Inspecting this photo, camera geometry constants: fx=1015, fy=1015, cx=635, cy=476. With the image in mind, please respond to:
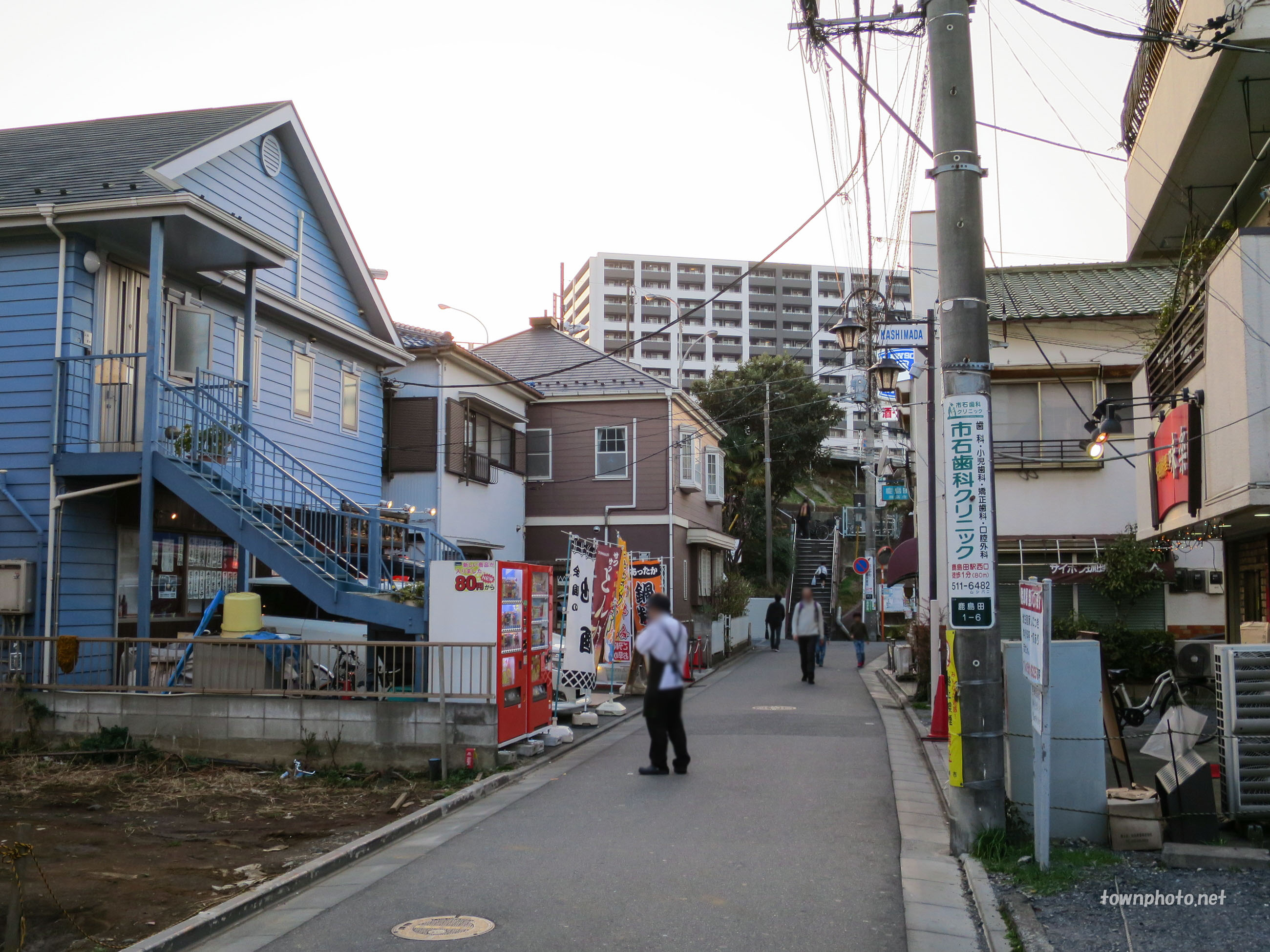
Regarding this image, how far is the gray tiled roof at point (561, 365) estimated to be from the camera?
98.5 ft

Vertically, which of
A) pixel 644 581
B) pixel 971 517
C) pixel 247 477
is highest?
pixel 247 477

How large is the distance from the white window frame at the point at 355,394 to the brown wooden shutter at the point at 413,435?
11.3 feet

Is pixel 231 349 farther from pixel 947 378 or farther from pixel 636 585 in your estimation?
pixel 947 378

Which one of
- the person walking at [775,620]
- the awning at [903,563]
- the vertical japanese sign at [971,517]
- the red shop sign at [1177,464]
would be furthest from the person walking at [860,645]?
the vertical japanese sign at [971,517]

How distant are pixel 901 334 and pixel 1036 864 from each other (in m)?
7.91

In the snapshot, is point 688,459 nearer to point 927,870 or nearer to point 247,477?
point 247,477

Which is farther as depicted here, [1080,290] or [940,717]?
[1080,290]

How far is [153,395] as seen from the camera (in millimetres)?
12984

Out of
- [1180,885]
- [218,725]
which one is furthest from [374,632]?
[1180,885]

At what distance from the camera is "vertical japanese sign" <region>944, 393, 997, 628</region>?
24.9 feet

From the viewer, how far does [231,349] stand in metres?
16.0

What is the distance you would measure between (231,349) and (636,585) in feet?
28.4

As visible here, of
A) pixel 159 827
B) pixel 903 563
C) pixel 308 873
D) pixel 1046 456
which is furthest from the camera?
pixel 903 563

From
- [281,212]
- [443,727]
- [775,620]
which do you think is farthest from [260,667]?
[775,620]
